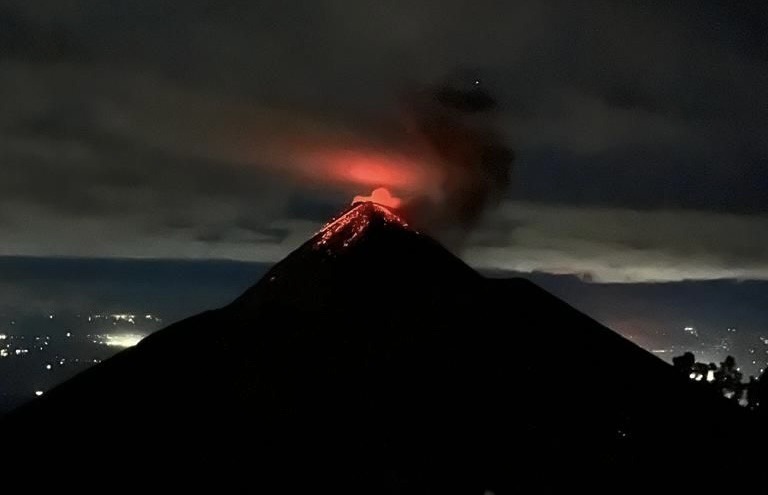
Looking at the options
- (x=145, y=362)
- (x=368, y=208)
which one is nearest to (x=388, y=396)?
(x=145, y=362)

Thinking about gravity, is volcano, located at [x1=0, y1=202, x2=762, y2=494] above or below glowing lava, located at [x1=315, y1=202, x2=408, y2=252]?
below

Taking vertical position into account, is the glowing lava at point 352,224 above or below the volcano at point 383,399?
above

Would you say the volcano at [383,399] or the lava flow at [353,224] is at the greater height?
the lava flow at [353,224]

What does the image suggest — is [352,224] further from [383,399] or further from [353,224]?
[383,399]

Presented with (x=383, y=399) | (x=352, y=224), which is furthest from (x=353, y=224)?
(x=383, y=399)

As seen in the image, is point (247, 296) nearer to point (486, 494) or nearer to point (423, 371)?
point (423, 371)

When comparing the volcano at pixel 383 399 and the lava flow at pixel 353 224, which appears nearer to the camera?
the volcano at pixel 383 399

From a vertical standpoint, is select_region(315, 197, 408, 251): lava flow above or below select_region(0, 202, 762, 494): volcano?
above

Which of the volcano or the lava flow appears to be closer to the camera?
the volcano
